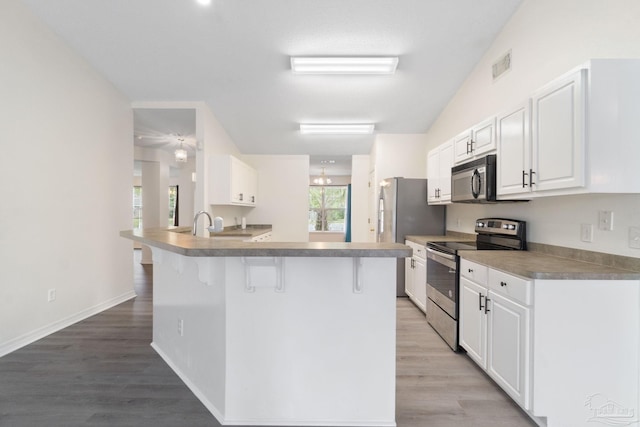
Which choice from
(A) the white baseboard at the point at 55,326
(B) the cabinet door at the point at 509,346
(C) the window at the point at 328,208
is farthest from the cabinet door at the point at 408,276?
(C) the window at the point at 328,208

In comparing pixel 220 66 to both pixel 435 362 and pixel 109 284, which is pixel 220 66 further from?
pixel 435 362

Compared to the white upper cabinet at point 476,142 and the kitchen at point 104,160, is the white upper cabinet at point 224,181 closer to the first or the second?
the kitchen at point 104,160

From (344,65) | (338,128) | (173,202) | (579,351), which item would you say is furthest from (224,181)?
(173,202)

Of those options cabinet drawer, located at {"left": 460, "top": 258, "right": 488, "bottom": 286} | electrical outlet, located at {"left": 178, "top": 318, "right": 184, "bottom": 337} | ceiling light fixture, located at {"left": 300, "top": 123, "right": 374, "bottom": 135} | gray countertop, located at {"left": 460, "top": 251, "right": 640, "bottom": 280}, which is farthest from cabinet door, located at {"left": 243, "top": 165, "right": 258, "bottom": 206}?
gray countertop, located at {"left": 460, "top": 251, "right": 640, "bottom": 280}

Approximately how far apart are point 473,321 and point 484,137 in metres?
1.64

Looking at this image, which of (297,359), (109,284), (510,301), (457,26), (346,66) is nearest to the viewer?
(297,359)

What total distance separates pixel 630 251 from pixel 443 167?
2.23 m

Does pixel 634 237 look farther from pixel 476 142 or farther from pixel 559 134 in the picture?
pixel 476 142

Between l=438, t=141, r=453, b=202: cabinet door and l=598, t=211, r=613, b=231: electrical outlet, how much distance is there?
174cm

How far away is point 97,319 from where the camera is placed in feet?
11.7

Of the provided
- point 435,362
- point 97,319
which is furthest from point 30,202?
point 435,362

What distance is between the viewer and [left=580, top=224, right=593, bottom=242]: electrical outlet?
2111 mm

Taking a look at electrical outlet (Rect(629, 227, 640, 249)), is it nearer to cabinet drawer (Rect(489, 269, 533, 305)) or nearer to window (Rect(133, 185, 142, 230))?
cabinet drawer (Rect(489, 269, 533, 305))

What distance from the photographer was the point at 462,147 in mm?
3365
